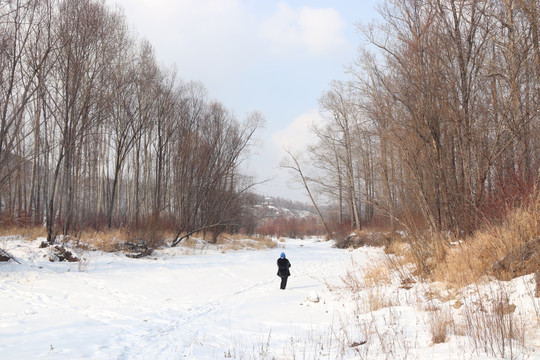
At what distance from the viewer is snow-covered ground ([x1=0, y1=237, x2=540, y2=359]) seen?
13.7 feet

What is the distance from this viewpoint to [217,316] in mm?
7004

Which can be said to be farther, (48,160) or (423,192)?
(48,160)

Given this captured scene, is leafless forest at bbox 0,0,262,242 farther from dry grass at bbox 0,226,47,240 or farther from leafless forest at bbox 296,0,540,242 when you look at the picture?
leafless forest at bbox 296,0,540,242

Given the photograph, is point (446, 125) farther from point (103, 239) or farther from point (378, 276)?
point (103, 239)

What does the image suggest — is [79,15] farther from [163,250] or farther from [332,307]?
[332,307]

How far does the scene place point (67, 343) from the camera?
4723mm

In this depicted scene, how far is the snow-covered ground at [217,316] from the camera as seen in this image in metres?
4.17

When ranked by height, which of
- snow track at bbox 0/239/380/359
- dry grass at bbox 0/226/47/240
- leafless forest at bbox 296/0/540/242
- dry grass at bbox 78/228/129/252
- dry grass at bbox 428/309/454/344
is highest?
leafless forest at bbox 296/0/540/242

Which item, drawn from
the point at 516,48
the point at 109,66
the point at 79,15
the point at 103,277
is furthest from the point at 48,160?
the point at 516,48

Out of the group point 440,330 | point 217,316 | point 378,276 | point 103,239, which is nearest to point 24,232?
point 103,239

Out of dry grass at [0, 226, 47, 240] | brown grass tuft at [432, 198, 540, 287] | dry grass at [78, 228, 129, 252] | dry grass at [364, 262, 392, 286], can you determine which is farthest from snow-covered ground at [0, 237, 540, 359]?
dry grass at [78, 228, 129, 252]

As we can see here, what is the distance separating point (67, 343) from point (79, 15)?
1150 centimetres

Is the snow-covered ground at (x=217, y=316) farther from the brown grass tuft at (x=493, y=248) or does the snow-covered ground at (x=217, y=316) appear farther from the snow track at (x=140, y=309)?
the brown grass tuft at (x=493, y=248)

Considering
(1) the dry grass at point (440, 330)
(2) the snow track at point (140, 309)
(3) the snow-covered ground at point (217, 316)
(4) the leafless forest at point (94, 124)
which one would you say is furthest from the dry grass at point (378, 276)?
(4) the leafless forest at point (94, 124)
